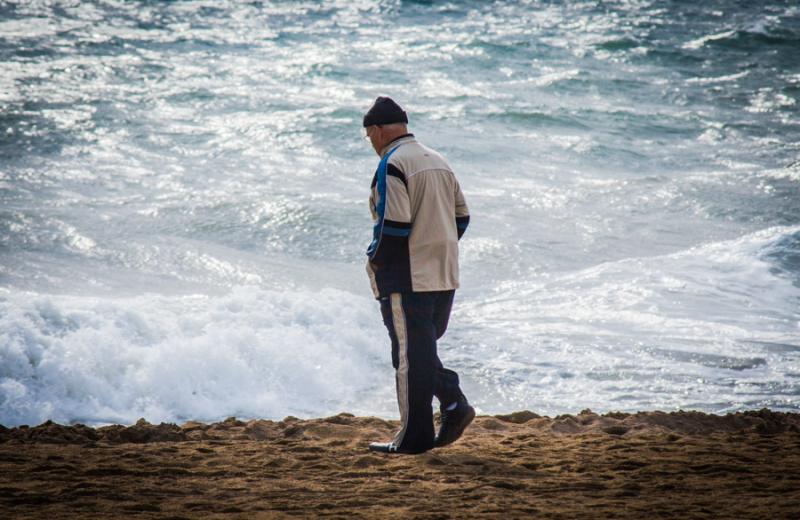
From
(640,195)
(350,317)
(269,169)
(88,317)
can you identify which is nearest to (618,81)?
(640,195)

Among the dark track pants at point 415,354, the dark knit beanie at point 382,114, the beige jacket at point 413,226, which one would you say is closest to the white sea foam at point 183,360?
the dark track pants at point 415,354

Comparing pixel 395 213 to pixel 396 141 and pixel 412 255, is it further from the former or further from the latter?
pixel 396 141

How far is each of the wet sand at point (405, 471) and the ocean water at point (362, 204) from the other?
175 centimetres

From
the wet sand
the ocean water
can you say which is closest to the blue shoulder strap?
the wet sand

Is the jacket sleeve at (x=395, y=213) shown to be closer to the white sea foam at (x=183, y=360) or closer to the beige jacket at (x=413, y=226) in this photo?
the beige jacket at (x=413, y=226)

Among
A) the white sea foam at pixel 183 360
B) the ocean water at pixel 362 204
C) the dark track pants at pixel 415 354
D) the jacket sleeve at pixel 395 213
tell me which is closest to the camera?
the jacket sleeve at pixel 395 213

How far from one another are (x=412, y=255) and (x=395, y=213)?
0.26m

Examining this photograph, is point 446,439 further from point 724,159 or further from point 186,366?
point 724,159

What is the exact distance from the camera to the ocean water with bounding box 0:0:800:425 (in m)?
7.84

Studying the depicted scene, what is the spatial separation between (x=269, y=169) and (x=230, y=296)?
267 inches

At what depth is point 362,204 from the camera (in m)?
14.1

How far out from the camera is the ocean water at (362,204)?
25.7 ft

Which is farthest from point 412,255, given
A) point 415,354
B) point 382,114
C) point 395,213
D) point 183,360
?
point 183,360

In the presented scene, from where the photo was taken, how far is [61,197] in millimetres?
13695
